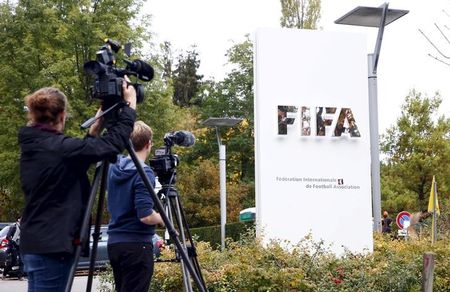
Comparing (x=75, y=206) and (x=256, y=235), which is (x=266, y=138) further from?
(x=75, y=206)

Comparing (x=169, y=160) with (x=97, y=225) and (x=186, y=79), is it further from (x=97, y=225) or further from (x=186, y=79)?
(x=186, y=79)

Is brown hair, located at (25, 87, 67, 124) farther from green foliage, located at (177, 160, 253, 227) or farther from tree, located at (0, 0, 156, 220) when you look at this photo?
green foliage, located at (177, 160, 253, 227)

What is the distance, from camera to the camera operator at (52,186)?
4098 millimetres

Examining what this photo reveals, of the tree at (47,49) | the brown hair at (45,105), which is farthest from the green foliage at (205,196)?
the brown hair at (45,105)

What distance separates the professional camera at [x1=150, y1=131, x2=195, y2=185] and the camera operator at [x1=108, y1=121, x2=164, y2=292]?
1.25 feet

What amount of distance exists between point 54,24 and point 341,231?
69.8ft

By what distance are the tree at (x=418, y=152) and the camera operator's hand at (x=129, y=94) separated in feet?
108

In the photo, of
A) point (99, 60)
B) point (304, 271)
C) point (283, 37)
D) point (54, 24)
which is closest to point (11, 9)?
point (54, 24)

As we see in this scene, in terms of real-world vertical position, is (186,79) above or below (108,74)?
above

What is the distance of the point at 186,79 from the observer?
68688 millimetres

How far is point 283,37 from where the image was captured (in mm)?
11312

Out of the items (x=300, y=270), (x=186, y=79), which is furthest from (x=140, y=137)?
(x=186, y=79)

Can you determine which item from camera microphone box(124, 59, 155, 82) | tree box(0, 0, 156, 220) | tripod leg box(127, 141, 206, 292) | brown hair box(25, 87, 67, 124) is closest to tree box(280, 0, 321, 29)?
tree box(0, 0, 156, 220)

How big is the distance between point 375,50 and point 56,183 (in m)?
9.75
